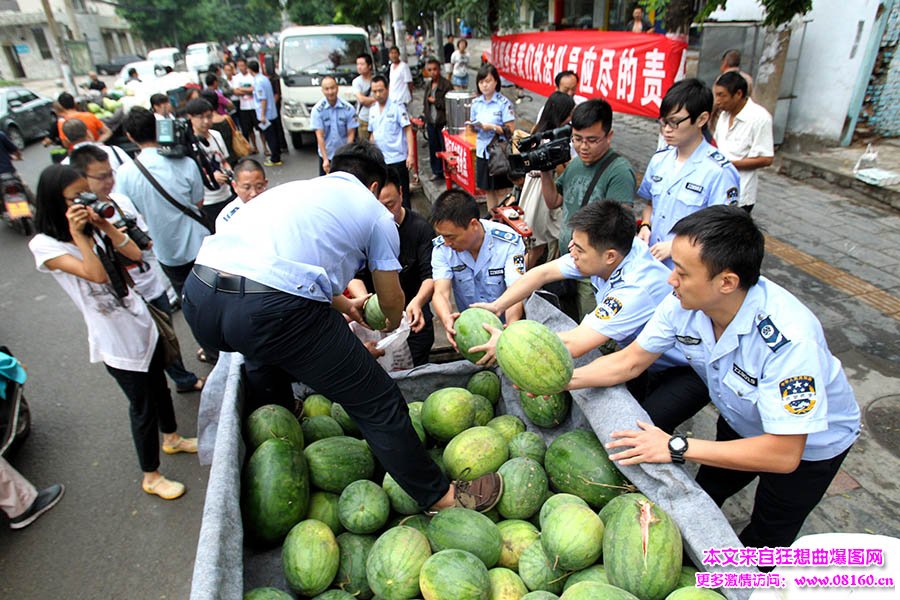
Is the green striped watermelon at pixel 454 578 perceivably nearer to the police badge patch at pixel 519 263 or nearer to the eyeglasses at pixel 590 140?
the police badge patch at pixel 519 263

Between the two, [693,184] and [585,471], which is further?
[693,184]

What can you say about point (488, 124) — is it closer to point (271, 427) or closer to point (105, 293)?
point (105, 293)

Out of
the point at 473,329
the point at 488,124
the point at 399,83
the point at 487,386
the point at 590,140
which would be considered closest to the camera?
the point at 473,329

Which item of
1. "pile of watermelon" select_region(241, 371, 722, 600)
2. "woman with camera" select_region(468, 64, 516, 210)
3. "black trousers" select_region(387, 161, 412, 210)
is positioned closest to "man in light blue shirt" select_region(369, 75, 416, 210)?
"black trousers" select_region(387, 161, 412, 210)

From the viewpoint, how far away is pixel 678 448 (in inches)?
76.4

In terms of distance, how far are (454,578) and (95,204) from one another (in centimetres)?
288

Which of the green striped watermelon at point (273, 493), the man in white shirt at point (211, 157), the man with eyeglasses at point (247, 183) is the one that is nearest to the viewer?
the green striped watermelon at point (273, 493)

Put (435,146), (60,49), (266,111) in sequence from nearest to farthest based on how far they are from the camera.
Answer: (435,146) → (266,111) → (60,49)

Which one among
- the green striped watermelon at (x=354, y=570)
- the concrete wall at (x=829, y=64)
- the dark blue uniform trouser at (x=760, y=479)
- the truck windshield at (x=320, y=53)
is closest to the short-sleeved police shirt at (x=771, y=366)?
the dark blue uniform trouser at (x=760, y=479)

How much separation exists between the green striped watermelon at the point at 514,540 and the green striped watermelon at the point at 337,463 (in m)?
0.69

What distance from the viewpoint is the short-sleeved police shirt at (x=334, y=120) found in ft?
24.9

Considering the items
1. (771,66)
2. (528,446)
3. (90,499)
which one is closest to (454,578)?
(528,446)

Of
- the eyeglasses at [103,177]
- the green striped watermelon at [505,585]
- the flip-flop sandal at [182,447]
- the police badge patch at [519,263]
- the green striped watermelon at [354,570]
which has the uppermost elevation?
the eyeglasses at [103,177]

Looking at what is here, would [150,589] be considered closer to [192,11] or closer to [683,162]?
[683,162]
